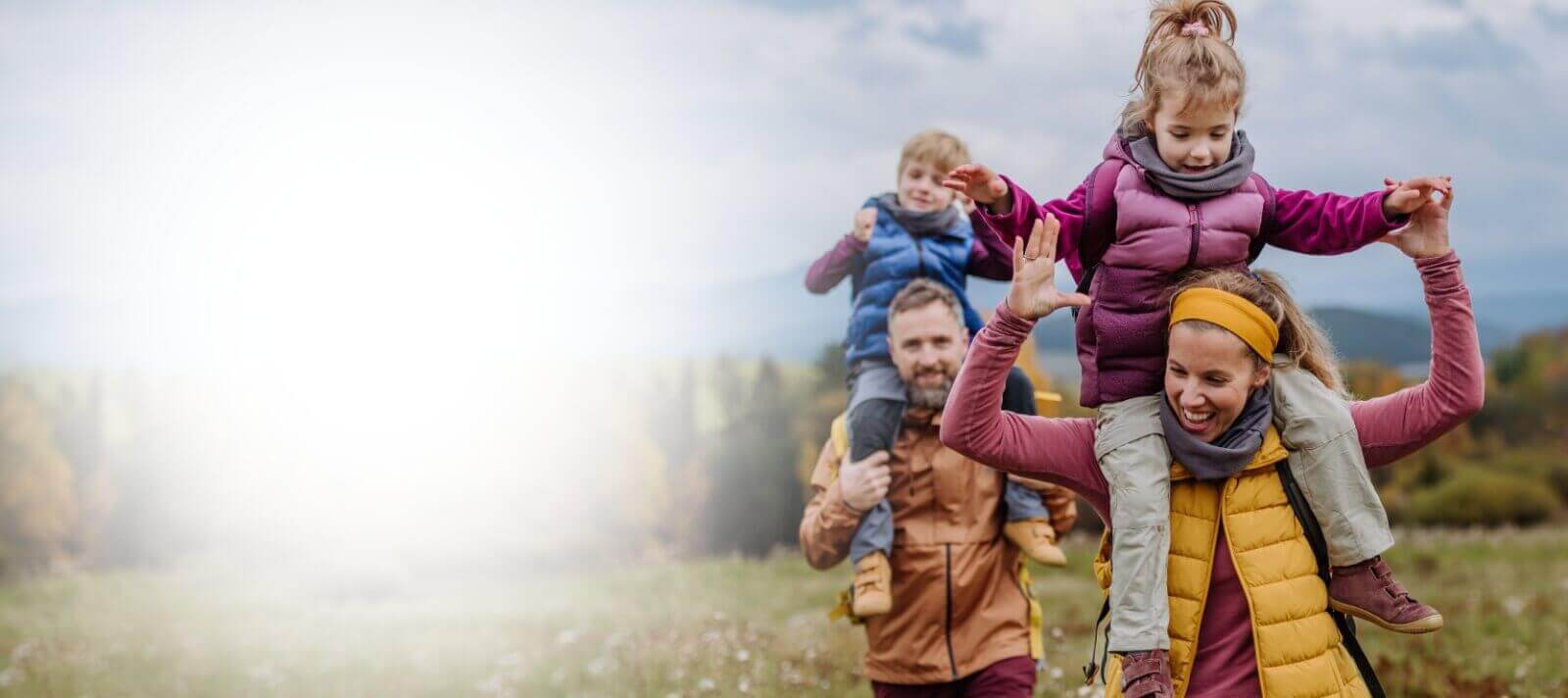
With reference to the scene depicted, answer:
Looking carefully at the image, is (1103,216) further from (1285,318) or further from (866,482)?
(866,482)

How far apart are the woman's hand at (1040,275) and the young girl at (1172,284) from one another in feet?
0.49

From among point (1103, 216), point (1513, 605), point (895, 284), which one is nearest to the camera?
point (1103, 216)

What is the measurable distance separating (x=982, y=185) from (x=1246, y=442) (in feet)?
3.63

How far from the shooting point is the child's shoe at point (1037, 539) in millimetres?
5852

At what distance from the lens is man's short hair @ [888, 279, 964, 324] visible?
582 cm

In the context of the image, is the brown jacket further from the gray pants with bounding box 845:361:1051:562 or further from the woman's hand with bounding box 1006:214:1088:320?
the woman's hand with bounding box 1006:214:1088:320

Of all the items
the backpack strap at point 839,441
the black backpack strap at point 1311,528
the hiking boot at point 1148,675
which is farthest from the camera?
Result: the backpack strap at point 839,441

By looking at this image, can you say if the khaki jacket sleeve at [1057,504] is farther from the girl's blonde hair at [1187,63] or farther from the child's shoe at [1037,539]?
the girl's blonde hair at [1187,63]

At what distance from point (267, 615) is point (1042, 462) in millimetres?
14463

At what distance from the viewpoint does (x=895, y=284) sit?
632 cm

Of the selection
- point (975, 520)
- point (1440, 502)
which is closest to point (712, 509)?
point (1440, 502)

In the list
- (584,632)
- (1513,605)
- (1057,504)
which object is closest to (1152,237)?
(1057,504)

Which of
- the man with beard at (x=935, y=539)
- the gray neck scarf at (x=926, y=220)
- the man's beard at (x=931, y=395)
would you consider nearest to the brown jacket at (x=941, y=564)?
the man with beard at (x=935, y=539)

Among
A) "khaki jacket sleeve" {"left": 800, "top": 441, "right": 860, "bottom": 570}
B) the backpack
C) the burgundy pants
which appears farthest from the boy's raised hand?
the backpack
